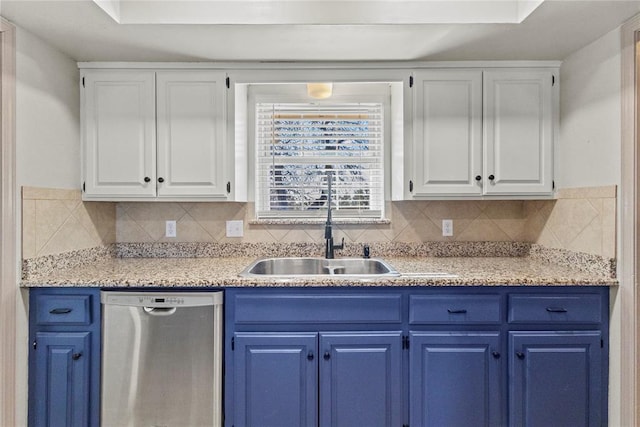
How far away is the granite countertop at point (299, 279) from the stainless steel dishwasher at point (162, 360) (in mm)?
78

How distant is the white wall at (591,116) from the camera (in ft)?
5.71

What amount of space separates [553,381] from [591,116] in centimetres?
135

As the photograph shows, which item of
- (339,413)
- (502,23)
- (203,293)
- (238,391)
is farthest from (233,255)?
(502,23)

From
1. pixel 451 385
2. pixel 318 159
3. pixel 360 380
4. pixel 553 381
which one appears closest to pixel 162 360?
pixel 360 380

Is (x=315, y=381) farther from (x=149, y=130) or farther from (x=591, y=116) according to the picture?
(x=591, y=116)

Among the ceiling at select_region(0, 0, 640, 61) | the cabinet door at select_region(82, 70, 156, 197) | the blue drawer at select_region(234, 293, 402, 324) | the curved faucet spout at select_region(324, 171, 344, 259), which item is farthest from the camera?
the curved faucet spout at select_region(324, 171, 344, 259)

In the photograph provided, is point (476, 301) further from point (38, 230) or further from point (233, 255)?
point (38, 230)

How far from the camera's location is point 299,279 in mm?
1721

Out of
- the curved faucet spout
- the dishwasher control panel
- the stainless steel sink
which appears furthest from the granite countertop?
the curved faucet spout

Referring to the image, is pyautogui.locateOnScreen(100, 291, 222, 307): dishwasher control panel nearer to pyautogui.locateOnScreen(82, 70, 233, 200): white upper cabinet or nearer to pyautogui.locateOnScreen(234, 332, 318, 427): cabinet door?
pyautogui.locateOnScreen(234, 332, 318, 427): cabinet door

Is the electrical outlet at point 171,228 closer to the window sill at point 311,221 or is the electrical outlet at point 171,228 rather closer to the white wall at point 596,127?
the window sill at point 311,221

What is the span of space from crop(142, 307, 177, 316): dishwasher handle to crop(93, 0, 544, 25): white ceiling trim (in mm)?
1342

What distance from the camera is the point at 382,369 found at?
1699 mm

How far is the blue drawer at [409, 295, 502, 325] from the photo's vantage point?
5.63 ft
